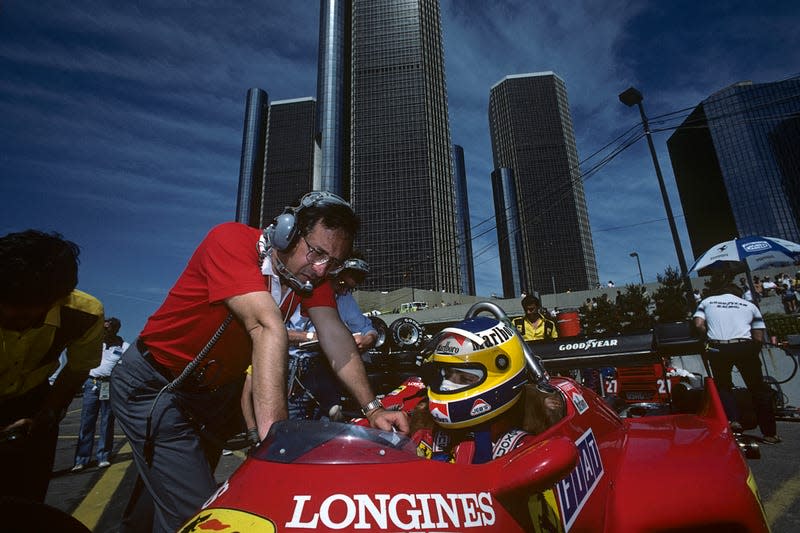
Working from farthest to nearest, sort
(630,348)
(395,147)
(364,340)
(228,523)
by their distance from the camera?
1. (395,147)
2. (364,340)
3. (630,348)
4. (228,523)

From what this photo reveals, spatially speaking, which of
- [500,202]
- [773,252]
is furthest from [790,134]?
[773,252]

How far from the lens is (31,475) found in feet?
6.80

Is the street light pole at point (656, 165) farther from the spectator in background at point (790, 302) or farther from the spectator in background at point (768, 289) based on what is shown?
the spectator in background at point (768, 289)

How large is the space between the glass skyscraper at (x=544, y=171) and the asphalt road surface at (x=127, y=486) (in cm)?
11864

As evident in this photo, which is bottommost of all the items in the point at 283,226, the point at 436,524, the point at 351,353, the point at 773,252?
the point at 436,524

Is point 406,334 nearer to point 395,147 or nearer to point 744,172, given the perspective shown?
point 395,147

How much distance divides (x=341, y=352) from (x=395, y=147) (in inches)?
4168

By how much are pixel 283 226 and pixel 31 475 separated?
192 centimetres

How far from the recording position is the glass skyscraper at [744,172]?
3295 inches

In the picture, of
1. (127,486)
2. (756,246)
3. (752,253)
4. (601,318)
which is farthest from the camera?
(601,318)

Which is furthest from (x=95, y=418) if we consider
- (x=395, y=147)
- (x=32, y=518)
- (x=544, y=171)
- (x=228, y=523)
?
(x=544, y=171)

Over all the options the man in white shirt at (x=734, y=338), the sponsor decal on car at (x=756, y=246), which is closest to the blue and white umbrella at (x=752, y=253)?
the sponsor decal on car at (x=756, y=246)

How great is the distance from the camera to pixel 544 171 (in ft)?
437

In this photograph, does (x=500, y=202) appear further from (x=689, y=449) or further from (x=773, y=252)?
(x=689, y=449)
